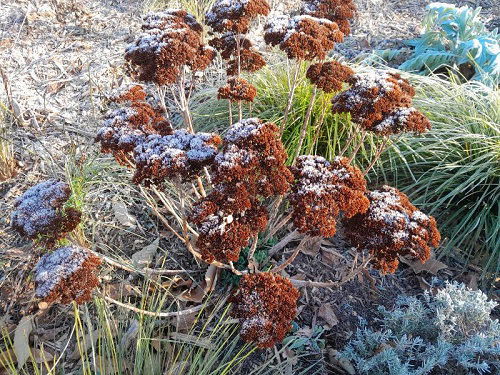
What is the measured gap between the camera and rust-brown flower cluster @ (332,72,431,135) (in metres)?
2.12

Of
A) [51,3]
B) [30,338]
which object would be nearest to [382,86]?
[30,338]

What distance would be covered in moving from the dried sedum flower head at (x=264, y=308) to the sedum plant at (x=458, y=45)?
11.0 ft

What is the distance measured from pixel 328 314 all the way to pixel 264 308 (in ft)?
2.88

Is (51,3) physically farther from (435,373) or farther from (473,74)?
(435,373)

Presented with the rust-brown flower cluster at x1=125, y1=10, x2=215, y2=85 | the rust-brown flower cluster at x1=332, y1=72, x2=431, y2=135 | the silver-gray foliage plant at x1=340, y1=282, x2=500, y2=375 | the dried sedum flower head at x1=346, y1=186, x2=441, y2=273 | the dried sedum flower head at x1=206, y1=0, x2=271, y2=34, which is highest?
the dried sedum flower head at x1=206, y1=0, x2=271, y2=34

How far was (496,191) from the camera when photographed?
125 inches

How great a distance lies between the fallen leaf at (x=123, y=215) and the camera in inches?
117

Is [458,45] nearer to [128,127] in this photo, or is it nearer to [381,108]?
[381,108]

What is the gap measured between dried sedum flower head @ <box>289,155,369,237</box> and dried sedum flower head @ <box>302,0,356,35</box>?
1347 mm

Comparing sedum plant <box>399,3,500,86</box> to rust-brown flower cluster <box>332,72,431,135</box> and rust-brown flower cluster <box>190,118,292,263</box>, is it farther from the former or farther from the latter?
rust-brown flower cluster <box>190,118,292,263</box>

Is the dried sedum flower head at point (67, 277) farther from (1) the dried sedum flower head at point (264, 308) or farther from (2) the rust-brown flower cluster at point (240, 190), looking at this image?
(1) the dried sedum flower head at point (264, 308)

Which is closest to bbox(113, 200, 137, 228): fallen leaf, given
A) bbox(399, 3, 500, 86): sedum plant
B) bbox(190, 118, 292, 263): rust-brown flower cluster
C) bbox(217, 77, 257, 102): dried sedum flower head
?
bbox(217, 77, 257, 102): dried sedum flower head

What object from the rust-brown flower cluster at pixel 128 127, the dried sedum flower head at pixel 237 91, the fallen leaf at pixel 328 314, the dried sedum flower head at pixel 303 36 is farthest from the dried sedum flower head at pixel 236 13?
the fallen leaf at pixel 328 314

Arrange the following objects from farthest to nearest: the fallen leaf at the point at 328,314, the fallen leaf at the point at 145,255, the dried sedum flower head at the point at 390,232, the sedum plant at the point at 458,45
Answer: the sedum plant at the point at 458,45 < the fallen leaf at the point at 145,255 < the fallen leaf at the point at 328,314 < the dried sedum flower head at the point at 390,232
